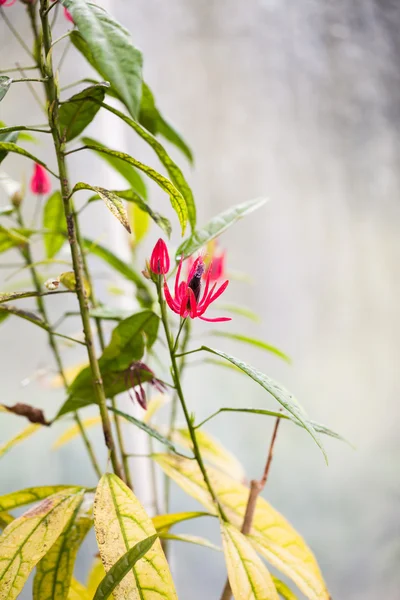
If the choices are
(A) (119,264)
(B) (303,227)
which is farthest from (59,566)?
(B) (303,227)

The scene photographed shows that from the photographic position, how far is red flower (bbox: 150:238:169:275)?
538mm

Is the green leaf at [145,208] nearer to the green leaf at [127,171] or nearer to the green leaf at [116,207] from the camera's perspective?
the green leaf at [116,207]

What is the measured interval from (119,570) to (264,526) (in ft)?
0.92

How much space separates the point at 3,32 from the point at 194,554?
4.57 feet

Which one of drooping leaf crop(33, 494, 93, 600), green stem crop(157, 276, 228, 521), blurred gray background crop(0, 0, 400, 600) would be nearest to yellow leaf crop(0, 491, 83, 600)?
drooping leaf crop(33, 494, 93, 600)

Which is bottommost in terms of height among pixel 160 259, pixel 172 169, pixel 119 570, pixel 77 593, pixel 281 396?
pixel 77 593

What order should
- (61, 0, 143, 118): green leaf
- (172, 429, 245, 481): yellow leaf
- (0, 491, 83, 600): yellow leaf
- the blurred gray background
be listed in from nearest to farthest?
(61, 0, 143, 118): green leaf → (0, 491, 83, 600): yellow leaf → (172, 429, 245, 481): yellow leaf → the blurred gray background

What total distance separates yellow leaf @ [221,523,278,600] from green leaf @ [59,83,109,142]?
0.47m

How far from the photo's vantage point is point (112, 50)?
443mm

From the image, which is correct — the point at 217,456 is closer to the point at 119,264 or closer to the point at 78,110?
the point at 119,264

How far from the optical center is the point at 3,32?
52.2 inches

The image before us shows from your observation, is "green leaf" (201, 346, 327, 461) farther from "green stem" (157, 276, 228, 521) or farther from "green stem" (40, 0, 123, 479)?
"green stem" (40, 0, 123, 479)

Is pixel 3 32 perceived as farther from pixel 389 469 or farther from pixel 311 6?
pixel 389 469

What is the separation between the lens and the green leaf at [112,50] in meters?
0.42
